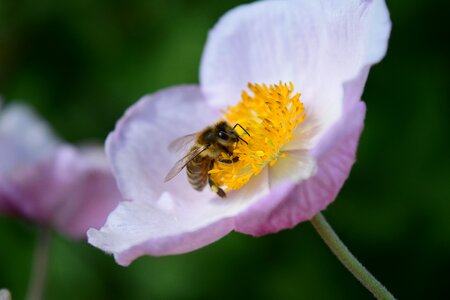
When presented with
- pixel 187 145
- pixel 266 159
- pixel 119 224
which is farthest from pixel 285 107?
pixel 119 224

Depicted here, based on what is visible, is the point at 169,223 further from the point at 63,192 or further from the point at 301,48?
the point at 63,192

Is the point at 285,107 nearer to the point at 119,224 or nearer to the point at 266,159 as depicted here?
the point at 266,159

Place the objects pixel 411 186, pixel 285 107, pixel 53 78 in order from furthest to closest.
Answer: pixel 53 78
pixel 411 186
pixel 285 107

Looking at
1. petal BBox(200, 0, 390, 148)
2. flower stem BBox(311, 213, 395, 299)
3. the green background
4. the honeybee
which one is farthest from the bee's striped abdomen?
the green background

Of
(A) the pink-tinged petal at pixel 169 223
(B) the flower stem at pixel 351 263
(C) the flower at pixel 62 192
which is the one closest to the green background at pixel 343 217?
(C) the flower at pixel 62 192

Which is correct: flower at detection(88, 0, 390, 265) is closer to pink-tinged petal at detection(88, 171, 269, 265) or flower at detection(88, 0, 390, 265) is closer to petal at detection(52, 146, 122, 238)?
pink-tinged petal at detection(88, 171, 269, 265)

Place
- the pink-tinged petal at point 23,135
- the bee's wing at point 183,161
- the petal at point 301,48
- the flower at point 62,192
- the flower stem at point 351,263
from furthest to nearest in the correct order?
the pink-tinged petal at point 23,135, the flower at point 62,192, the bee's wing at point 183,161, the petal at point 301,48, the flower stem at point 351,263

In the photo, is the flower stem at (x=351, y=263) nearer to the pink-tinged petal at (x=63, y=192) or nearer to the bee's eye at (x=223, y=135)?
the bee's eye at (x=223, y=135)
